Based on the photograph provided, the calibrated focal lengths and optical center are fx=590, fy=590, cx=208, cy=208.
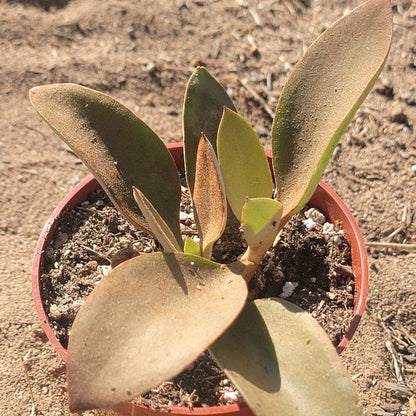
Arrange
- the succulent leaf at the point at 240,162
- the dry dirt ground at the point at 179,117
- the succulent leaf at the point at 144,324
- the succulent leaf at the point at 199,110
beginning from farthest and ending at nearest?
the dry dirt ground at the point at 179,117
the succulent leaf at the point at 199,110
the succulent leaf at the point at 240,162
the succulent leaf at the point at 144,324

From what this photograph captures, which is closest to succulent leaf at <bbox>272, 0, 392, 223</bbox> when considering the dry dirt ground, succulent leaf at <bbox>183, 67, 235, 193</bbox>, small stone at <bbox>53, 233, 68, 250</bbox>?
succulent leaf at <bbox>183, 67, 235, 193</bbox>

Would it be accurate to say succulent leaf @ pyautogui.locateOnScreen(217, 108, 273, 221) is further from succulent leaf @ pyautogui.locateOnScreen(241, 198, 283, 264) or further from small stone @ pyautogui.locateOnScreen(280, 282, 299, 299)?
small stone @ pyautogui.locateOnScreen(280, 282, 299, 299)

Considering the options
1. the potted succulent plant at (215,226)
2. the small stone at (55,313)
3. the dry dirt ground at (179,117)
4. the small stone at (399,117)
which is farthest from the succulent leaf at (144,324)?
the small stone at (399,117)

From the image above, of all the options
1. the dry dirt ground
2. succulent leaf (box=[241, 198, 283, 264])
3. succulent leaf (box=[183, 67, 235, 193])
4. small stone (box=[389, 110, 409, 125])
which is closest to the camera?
succulent leaf (box=[241, 198, 283, 264])

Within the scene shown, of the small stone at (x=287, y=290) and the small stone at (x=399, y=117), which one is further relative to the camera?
the small stone at (x=399, y=117)

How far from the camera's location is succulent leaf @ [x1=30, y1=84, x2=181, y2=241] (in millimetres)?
1161

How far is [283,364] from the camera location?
1.01m

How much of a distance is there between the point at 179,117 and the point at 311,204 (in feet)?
2.66

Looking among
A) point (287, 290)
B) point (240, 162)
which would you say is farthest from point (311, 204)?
point (240, 162)

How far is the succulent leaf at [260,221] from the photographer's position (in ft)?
3.34

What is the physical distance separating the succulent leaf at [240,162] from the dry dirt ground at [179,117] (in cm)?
69

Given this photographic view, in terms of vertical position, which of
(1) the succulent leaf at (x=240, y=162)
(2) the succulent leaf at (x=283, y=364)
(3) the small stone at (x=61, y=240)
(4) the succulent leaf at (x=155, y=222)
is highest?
(1) the succulent leaf at (x=240, y=162)

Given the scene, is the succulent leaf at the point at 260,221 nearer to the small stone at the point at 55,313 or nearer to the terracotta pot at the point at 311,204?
the terracotta pot at the point at 311,204

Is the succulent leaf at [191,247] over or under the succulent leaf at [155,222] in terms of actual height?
under
